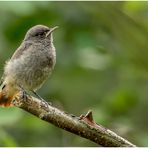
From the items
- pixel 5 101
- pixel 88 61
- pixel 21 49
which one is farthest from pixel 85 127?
pixel 88 61

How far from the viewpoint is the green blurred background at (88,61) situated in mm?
7320

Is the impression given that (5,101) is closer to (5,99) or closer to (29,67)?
(5,99)

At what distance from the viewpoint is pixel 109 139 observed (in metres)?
5.09

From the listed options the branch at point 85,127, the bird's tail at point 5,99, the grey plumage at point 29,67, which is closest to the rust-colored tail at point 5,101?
the bird's tail at point 5,99

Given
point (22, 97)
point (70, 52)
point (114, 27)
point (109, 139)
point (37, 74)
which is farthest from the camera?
point (70, 52)

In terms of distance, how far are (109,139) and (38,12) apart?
110 inches

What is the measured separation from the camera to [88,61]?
25.4 ft

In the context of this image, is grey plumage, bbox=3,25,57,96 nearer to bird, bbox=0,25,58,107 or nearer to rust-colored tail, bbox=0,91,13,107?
bird, bbox=0,25,58,107

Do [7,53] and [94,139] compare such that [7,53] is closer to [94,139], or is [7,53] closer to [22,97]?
[22,97]

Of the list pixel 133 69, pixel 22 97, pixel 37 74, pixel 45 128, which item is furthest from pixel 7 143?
pixel 133 69

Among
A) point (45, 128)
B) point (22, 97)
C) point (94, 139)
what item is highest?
point (45, 128)

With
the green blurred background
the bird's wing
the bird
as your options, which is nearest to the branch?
the bird

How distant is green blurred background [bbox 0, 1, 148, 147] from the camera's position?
7.32 metres

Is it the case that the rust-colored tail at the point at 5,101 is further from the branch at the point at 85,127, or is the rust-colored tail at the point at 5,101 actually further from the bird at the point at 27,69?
the branch at the point at 85,127
